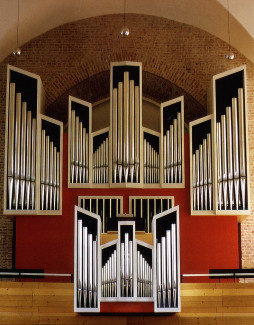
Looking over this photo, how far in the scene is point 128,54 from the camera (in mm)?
17391

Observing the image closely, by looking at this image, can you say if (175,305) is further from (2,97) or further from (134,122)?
(2,97)

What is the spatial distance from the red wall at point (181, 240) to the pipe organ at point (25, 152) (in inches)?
13.9

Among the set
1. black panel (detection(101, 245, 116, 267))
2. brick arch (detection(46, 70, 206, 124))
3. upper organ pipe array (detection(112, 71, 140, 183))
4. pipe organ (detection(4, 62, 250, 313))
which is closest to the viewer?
black panel (detection(101, 245, 116, 267))

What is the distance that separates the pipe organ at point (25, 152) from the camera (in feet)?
50.1

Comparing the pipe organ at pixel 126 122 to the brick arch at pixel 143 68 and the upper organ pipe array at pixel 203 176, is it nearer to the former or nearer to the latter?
the upper organ pipe array at pixel 203 176

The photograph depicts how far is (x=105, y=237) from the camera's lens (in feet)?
42.4

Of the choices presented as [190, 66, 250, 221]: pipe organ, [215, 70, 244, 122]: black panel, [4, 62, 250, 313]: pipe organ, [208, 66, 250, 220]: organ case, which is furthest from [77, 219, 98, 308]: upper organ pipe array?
[215, 70, 244, 122]: black panel

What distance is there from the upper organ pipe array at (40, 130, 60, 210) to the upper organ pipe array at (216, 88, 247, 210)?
3395mm

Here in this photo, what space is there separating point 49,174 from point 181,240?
311 centimetres

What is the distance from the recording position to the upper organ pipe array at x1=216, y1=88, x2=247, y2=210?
15.2 m

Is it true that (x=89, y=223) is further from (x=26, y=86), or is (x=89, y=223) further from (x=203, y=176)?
(x=26, y=86)

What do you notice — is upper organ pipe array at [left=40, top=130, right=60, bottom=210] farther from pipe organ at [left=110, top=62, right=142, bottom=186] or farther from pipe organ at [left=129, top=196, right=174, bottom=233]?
pipe organ at [left=129, top=196, right=174, bottom=233]

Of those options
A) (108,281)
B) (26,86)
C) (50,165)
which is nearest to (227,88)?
(50,165)

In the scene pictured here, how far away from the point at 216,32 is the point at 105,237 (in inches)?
259
